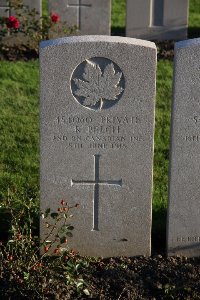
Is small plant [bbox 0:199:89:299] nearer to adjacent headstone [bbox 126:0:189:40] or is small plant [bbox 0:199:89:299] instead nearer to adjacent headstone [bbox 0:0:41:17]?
adjacent headstone [bbox 0:0:41:17]

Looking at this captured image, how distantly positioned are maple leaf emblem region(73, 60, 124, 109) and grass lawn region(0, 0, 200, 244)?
99 centimetres

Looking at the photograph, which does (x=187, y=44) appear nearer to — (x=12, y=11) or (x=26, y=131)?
(x=26, y=131)

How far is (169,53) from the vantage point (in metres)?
10.3

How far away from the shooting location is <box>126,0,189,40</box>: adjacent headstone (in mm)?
10688

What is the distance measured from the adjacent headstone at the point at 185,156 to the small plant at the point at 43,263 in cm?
68

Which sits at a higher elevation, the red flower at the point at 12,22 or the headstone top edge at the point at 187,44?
the headstone top edge at the point at 187,44

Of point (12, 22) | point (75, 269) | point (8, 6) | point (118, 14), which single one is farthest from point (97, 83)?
point (118, 14)

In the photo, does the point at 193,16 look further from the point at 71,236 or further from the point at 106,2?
the point at 71,236

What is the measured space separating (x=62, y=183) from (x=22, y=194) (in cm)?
96

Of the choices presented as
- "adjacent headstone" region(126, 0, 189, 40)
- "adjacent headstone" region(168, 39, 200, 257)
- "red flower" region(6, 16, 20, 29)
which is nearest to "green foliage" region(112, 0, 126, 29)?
"adjacent headstone" region(126, 0, 189, 40)

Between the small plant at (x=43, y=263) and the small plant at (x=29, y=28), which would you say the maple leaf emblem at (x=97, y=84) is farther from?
the small plant at (x=29, y=28)

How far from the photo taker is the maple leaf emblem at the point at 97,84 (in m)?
5.04

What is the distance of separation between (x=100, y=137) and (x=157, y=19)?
6.04 m

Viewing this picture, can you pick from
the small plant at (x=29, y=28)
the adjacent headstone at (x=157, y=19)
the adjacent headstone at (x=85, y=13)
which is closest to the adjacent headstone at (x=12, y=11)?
the small plant at (x=29, y=28)
